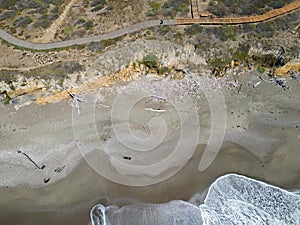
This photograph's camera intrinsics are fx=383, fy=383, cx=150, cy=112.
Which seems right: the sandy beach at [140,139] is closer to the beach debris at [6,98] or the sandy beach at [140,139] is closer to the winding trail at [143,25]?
the beach debris at [6,98]

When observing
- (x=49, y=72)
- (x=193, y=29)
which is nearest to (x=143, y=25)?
(x=193, y=29)

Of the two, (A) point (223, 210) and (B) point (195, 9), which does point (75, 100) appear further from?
(A) point (223, 210)

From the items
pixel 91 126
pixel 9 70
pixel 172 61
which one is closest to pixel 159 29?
pixel 172 61

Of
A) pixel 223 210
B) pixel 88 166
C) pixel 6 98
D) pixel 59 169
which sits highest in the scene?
pixel 6 98

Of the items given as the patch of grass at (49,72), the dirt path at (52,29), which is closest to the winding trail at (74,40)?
the dirt path at (52,29)

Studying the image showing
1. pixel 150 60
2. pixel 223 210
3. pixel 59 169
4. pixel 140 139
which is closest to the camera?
pixel 223 210

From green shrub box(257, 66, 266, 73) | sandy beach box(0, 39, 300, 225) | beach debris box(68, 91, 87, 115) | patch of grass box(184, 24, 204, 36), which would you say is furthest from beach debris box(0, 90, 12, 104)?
green shrub box(257, 66, 266, 73)

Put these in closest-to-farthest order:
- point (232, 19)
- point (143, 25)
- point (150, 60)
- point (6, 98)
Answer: point (6, 98) < point (150, 60) < point (143, 25) < point (232, 19)
